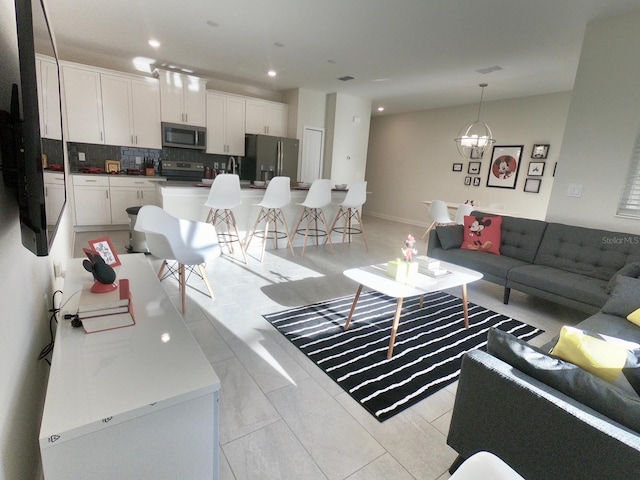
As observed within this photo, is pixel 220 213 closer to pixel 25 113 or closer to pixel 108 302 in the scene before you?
pixel 108 302

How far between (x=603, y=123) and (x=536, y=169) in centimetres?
314

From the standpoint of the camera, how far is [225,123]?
6.23m

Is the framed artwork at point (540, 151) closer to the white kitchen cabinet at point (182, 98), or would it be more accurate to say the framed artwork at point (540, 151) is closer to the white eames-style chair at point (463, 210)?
the white eames-style chair at point (463, 210)

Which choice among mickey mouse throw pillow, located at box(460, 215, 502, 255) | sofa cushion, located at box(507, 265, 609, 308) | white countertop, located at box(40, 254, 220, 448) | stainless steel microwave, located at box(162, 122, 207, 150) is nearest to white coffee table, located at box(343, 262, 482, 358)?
sofa cushion, located at box(507, 265, 609, 308)

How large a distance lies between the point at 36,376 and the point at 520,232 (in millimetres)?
4082

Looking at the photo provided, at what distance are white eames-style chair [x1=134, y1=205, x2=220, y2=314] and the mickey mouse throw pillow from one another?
275cm

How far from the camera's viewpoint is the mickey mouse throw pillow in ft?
12.3

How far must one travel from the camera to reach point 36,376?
1.31 metres

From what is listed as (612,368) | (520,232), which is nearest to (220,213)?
(520,232)

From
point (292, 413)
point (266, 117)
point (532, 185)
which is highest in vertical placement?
point (266, 117)

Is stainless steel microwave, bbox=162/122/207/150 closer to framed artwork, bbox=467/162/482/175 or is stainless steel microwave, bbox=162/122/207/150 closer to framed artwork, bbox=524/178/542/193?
framed artwork, bbox=467/162/482/175

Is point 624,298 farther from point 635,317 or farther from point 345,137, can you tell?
point 345,137

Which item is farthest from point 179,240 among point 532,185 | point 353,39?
point 532,185

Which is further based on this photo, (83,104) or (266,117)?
(266,117)
